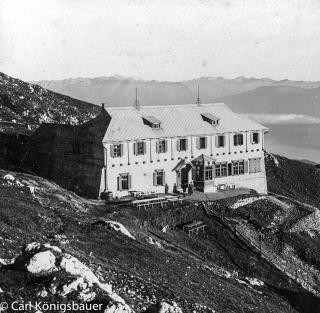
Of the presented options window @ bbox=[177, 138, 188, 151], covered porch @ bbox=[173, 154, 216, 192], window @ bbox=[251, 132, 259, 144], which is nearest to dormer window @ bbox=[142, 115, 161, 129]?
window @ bbox=[177, 138, 188, 151]

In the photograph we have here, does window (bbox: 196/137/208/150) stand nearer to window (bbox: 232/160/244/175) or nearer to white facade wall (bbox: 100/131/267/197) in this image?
white facade wall (bbox: 100/131/267/197)

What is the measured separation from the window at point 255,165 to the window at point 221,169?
13.1 feet

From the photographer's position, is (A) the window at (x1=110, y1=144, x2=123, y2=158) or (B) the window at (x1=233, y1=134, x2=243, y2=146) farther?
(B) the window at (x1=233, y1=134, x2=243, y2=146)

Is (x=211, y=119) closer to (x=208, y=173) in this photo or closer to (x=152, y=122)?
(x=208, y=173)

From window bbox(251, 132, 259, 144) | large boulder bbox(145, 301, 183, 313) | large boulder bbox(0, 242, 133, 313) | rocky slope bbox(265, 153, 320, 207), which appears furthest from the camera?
rocky slope bbox(265, 153, 320, 207)

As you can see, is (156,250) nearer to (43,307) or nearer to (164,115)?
(43,307)

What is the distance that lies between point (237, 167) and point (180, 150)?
7712 millimetres

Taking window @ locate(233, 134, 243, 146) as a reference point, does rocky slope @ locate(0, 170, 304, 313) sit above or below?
below

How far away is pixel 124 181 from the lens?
49.5 meters

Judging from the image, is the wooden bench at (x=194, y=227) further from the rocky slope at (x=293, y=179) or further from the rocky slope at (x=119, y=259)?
the rocky slope at (x=293, y=179)

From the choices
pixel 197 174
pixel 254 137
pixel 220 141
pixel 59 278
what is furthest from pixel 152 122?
pixel 59 278

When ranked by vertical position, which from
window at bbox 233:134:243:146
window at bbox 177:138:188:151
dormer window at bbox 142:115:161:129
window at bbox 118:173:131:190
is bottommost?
window at bbox 118:173:131:190

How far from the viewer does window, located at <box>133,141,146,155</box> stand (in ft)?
163

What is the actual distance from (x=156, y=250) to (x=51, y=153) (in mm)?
24581
